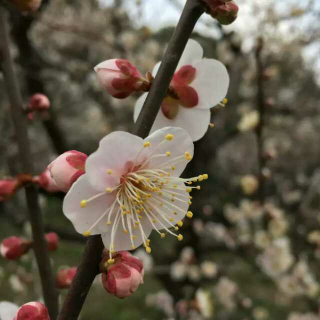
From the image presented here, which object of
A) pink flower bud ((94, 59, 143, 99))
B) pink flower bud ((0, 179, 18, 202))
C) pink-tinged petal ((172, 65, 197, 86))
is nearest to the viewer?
pink flower bud ((94, 59, 143, 99))

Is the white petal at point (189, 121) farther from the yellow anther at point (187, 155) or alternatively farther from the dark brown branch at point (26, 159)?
the dark brown branch at point (26, 159)

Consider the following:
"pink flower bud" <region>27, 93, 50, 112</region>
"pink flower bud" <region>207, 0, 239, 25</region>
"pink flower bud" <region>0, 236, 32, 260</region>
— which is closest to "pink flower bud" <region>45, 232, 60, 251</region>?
"pink flower bud" <region>0, 236, 32, 260</region>

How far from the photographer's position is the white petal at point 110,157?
2.01 ft

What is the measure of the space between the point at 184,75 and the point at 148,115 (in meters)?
0.24

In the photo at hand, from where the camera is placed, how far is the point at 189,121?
31.6 inches

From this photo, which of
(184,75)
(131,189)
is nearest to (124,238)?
(131,189)

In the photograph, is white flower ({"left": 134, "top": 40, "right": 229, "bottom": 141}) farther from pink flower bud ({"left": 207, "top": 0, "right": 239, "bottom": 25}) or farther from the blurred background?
the blurred background

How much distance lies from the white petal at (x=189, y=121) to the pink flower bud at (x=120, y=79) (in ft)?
0.34

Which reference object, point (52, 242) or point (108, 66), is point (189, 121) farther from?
point (52, 242)

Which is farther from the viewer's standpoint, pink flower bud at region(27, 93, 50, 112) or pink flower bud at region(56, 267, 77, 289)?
pink flower bud at region(27, 93, 50, 112)

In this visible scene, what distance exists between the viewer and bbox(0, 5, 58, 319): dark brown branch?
0.88 meters

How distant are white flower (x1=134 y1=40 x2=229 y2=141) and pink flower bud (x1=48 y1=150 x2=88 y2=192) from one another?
0.60ft

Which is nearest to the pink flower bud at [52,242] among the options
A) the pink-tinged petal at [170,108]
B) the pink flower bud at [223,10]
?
the pink-tinged petal at [170,108]

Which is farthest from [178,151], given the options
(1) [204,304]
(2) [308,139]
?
(2) [308,139]
